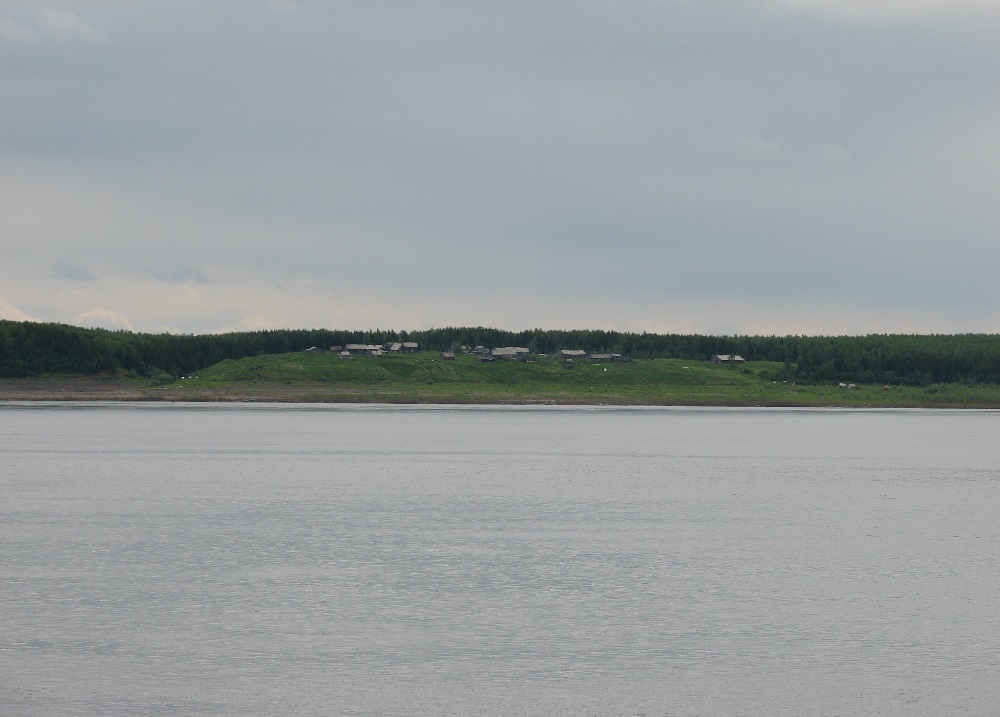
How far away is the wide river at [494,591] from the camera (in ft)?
57.7

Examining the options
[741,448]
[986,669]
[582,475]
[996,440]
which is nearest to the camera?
[986,669]

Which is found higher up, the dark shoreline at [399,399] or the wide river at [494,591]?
the dark shoreline at [399,399]

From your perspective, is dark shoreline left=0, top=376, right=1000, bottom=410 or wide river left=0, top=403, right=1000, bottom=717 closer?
wide river left=0, top=403, right=1000, bottom=717

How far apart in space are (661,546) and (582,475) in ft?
80.2

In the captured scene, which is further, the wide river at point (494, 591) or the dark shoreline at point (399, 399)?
the dark shoreline at point (399, 399)

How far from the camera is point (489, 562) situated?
96.6 feet

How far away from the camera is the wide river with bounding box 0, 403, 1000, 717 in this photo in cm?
1758

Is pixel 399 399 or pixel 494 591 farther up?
pixel 399 399

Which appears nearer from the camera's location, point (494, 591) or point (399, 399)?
point (494, 591)

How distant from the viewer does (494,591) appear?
25469 mm

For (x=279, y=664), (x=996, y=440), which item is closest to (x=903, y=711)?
(x=279, y=664)

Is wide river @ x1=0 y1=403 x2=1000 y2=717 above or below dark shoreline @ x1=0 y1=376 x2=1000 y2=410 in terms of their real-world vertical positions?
below

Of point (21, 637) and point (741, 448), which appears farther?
point (741, 448)

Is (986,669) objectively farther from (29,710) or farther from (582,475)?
(582,475)
